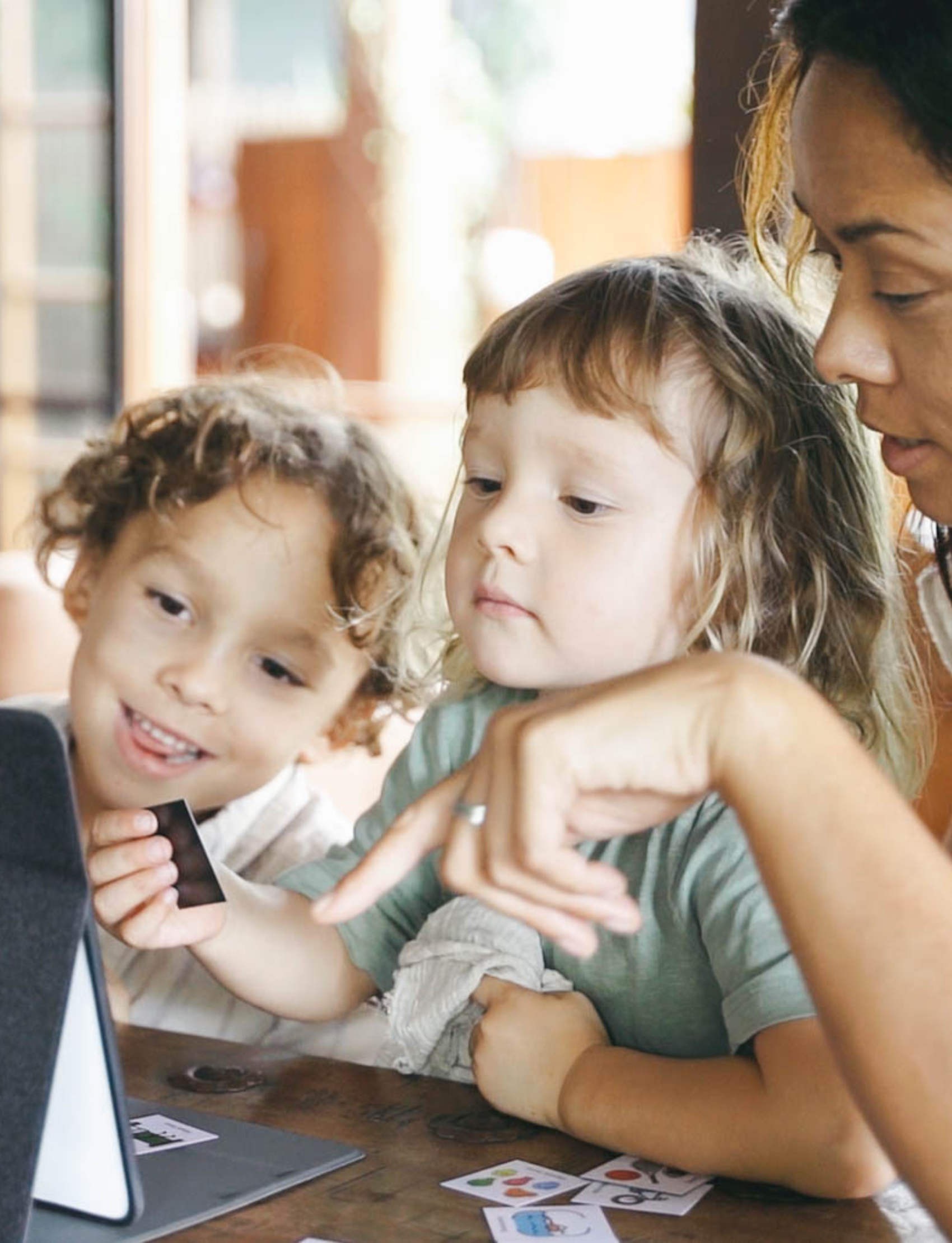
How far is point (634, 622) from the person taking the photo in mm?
1413

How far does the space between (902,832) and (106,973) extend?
4.12 ft

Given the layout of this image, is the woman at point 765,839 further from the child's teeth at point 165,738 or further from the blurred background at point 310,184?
the blurred background at point 310,184

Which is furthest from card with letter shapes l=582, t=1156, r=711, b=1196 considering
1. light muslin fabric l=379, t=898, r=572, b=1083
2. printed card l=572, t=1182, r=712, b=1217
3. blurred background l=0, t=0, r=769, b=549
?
blurred background l=0, t=0, r=769, b=549

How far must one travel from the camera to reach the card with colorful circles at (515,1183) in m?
1.02

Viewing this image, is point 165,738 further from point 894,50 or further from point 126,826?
point 894,50

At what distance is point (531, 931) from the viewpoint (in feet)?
4.52

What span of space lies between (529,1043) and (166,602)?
84 cm

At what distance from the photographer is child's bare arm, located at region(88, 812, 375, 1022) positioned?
1.29 meters

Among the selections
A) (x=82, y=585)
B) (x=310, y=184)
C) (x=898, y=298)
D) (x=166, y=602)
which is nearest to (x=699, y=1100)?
(x=898, y=298)

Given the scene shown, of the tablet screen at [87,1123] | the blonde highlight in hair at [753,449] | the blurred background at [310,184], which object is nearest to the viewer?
the tablet screen at [87,1123]

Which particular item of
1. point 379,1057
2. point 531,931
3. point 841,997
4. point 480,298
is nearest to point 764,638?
point 531,931

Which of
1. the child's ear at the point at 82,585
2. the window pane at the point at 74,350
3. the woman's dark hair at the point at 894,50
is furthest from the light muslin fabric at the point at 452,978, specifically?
the window pane at the point at 74,350

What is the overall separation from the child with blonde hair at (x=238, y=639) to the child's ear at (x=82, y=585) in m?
0.06

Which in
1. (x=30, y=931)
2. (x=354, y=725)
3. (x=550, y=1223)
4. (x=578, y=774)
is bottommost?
(x=354, y=725)
